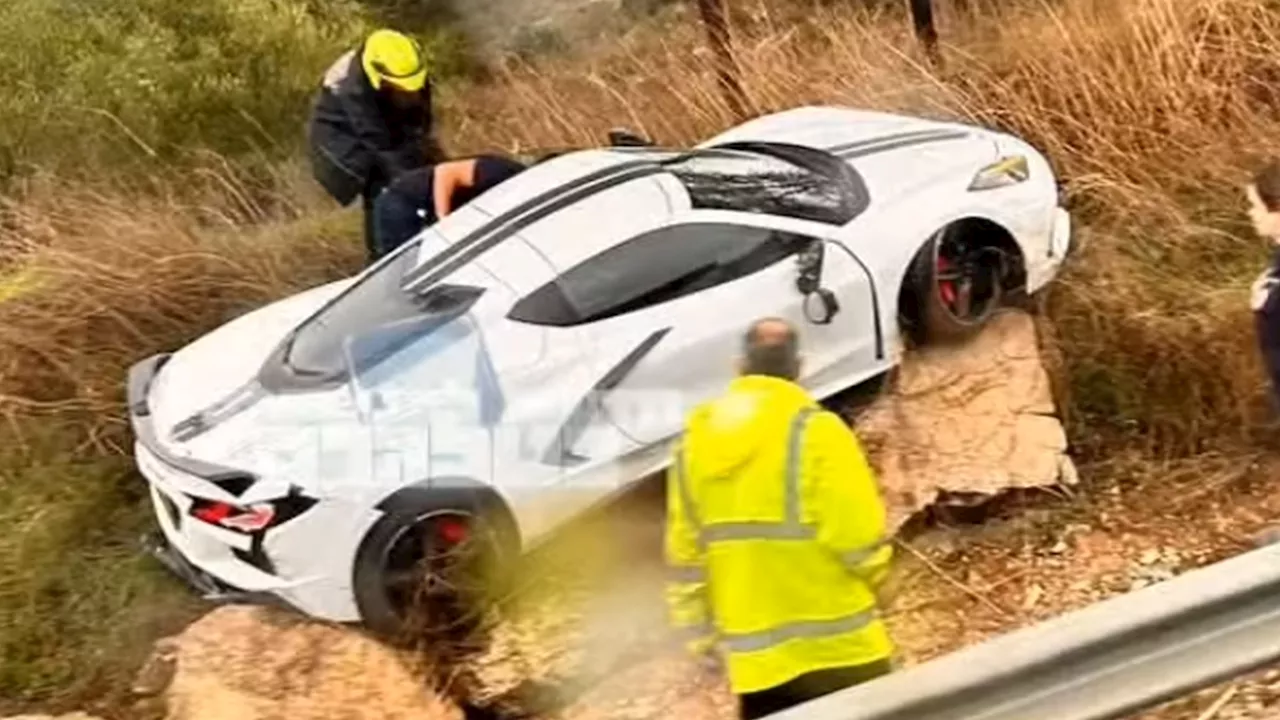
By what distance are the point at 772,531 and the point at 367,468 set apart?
2.50 meters

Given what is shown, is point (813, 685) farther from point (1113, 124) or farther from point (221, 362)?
point (1113, 124)

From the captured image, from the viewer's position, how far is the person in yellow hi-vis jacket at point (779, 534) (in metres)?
4.54

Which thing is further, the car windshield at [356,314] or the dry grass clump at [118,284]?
the dry grass clump at [118,284]

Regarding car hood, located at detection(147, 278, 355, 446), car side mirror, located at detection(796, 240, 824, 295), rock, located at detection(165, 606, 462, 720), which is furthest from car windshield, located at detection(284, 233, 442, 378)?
car side mirror, located at detection(796, 240, 824, 295)

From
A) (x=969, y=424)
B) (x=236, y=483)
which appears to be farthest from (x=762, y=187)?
(x=236, y=483)

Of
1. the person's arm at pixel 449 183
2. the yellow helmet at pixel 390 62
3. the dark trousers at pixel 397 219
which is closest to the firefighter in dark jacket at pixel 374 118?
the yellow helmet at pixel 390 62

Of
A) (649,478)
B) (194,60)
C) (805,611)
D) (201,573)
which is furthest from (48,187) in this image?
(805,611)

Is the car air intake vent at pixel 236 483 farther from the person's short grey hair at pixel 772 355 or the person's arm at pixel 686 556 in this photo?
the person's short grey hair at pixel 772 355

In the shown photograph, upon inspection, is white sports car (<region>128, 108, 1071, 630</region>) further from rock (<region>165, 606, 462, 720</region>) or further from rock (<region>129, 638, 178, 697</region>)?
rock (<region>129, 638, 178, 697</region>)

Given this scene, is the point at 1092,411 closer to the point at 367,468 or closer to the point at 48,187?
the point at 367,468

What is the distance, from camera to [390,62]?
8445 millimetres

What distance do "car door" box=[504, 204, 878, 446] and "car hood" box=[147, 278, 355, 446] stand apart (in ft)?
3.44

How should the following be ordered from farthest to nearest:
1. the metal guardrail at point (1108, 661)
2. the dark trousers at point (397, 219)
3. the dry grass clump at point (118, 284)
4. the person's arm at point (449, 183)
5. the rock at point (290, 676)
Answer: the dry grass clump at point (118, 284), the dark trousers at point (397, 219), the person's arm at point (449, 183), the rock at point (290, 676), the metal guardrail at point (1108, 661)

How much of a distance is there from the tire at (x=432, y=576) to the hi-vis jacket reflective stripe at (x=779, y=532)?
213 centimetres
